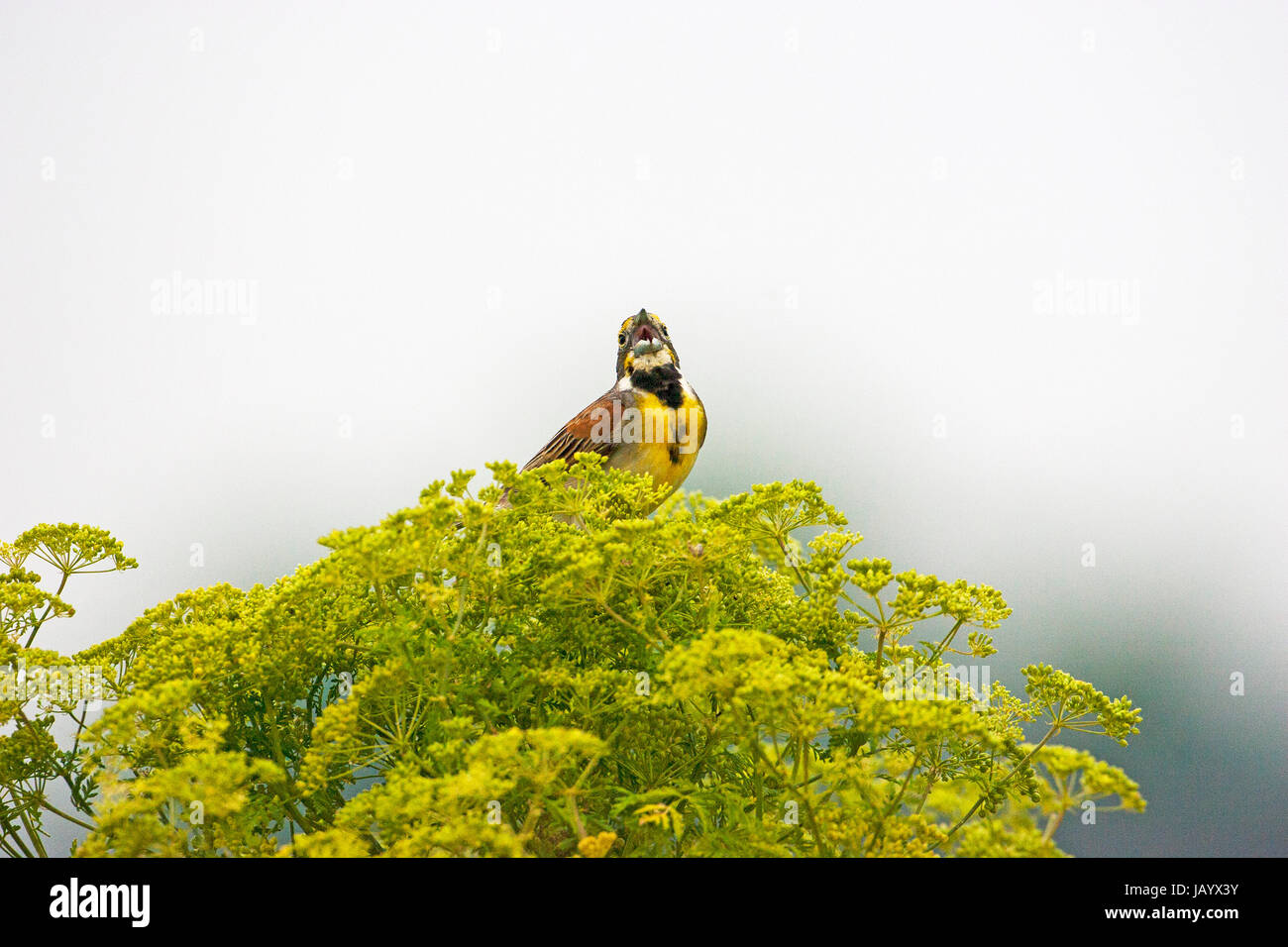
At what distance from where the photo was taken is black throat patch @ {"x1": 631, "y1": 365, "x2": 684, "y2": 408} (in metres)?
2.68

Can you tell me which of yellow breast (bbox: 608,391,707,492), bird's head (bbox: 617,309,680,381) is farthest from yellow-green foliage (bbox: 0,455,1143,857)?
bird's head (bbox: 617,309,680,381)

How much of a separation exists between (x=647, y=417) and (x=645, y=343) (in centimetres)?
21

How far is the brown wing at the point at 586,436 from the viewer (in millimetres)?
2639

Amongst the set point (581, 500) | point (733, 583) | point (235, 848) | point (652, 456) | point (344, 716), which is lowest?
point (235, 848)

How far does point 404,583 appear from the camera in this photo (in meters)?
1.53

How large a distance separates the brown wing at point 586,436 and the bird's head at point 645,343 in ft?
0.36

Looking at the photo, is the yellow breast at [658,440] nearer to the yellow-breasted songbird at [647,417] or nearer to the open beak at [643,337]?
the yellow-breasted songbird at [647,417]

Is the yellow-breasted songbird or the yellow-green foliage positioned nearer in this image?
the yellow-green foliage

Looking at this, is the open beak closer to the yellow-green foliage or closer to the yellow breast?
the yellow breast

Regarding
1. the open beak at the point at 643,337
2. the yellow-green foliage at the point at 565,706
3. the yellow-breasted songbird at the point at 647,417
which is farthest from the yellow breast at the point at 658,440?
the yellow-green foliage at the point at 565,706

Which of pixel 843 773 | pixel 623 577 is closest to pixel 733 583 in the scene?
pixel 623 577

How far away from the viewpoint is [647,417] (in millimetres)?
2627
